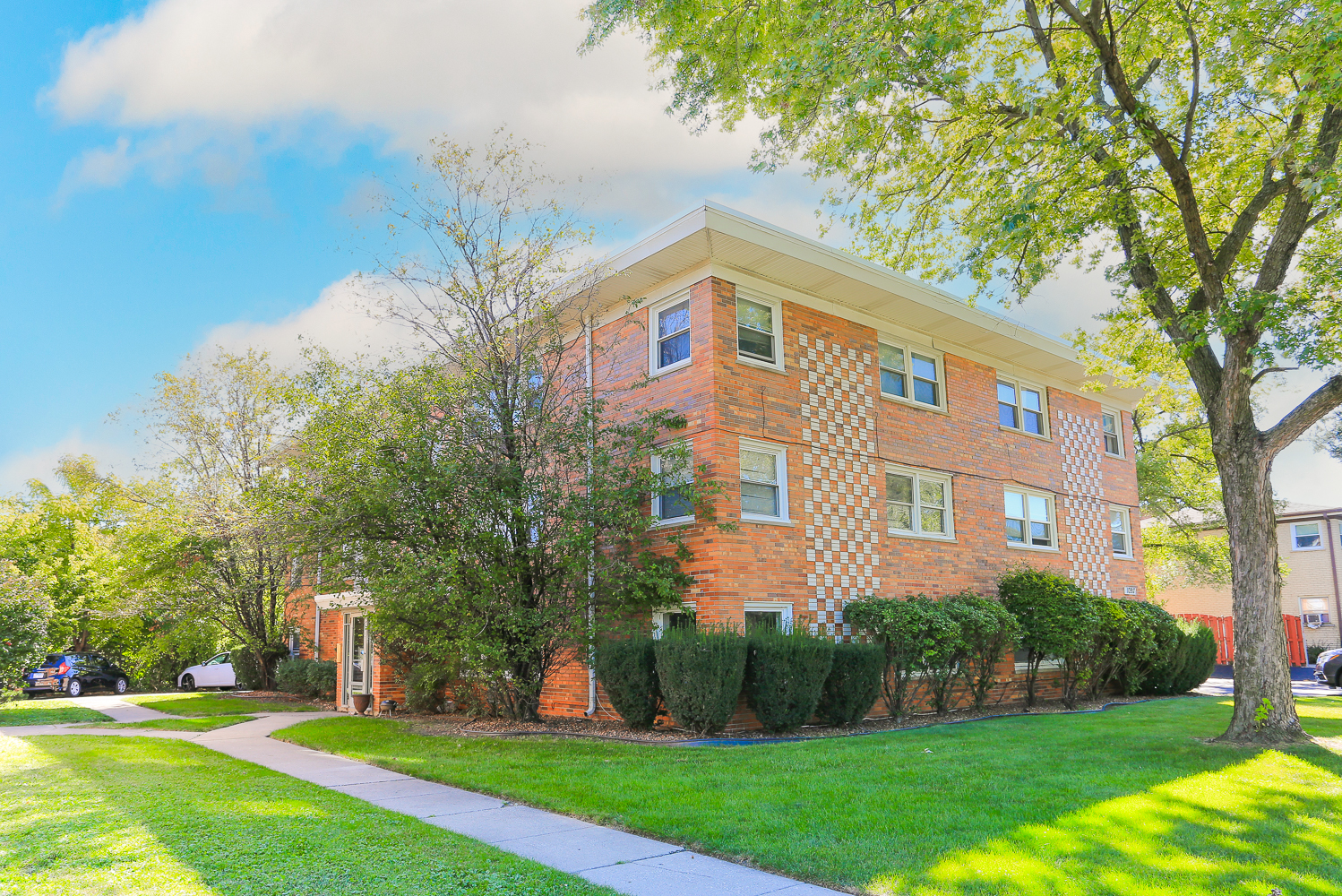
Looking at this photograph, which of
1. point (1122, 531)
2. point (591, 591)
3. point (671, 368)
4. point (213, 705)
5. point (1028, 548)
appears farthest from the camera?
point (1122, 531)

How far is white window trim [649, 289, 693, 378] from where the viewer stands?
1357 centimetres

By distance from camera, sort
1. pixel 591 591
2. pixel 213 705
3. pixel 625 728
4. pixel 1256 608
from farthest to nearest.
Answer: pixel 213 705 → pixel 591 591 → pixel 625 728 → pixel 1256 608

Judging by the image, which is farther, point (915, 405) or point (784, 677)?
point (915, 405)

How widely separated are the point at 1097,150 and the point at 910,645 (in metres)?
7.43

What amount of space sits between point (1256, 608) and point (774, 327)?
7728 millimetres

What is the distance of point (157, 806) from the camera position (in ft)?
21.6

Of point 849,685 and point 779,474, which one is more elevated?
point 779,474

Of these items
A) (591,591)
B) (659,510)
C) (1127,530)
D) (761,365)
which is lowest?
(591,591)

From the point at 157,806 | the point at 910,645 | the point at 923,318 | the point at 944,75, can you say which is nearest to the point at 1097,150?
the point at 944,75

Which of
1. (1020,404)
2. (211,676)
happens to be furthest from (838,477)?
Result: (211,676)

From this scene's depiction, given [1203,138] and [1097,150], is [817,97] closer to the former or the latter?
[1097,150]

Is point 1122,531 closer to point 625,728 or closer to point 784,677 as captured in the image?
point 784,677

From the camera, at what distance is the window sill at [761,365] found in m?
13.3

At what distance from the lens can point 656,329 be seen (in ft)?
47.1
